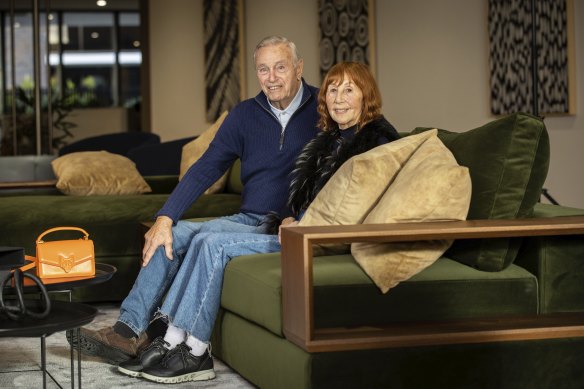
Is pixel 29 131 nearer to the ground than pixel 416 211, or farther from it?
farther from it

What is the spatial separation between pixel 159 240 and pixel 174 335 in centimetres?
39

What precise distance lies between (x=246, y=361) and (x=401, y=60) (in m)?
5.71

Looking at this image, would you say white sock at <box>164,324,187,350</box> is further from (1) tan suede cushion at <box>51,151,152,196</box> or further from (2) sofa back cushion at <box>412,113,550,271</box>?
(1) tan suede cushion at <box>51,151,152,196</box>

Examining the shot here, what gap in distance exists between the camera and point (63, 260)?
310 centimetres

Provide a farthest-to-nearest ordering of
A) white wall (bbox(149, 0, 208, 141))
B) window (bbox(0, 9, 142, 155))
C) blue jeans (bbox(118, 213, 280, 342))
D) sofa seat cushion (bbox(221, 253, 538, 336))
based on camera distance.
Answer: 1. window (bbox(0, 9, 142, 155))
2. white wall (bbox(149, 0, 208, 141))
3. blue jeans (bbox(118, 213, 280, 342))
4. sofa seat cushion (bbox(221, 253, 538, 336))

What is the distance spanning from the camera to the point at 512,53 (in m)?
7.75

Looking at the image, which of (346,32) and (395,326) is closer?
(395,326)

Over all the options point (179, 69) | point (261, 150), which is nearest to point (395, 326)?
point (261, 150)

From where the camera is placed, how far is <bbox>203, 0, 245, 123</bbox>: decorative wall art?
9.66 m

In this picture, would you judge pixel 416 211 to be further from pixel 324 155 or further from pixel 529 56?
pixel 529 56

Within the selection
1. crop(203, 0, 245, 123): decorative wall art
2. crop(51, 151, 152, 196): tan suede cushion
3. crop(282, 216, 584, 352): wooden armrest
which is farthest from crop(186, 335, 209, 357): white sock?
crop(203, 0, 245, 123): decorative wall art

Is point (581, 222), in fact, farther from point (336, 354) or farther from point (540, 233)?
point (336, 354)

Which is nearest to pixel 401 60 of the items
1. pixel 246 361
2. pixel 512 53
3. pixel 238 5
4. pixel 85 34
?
pixel 512 53

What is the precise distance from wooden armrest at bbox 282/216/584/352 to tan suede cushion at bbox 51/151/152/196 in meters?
2.95
